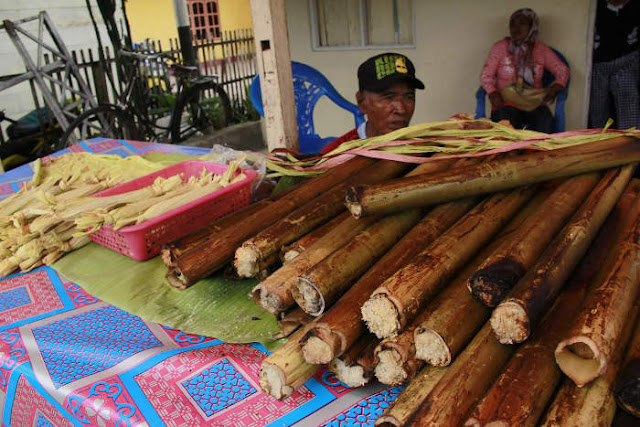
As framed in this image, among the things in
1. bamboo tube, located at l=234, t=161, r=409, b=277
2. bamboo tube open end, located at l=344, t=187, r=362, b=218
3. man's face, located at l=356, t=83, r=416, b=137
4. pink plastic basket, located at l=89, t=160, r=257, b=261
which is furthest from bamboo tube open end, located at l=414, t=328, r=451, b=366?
man's face, located at l=356, t=83, r=416, b=137

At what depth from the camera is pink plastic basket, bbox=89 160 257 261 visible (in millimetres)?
2029

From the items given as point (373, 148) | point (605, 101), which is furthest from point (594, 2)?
point (373, 148)

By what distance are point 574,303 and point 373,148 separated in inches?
45.8

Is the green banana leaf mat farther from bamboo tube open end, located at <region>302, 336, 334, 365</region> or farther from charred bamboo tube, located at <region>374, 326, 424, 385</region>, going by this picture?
charred bamboo tube, located at <region>374, 326, 424, 385</region>

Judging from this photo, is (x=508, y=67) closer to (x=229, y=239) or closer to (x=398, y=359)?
(x=229, y=239)

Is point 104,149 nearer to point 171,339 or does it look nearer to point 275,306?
point 171,339

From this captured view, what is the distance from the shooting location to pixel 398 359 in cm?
115

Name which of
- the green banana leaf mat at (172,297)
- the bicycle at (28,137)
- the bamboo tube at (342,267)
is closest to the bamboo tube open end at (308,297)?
the bamboo tube at (342,267)

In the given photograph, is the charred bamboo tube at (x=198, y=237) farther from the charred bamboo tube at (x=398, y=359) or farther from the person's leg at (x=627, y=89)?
the person's leg at (x=627, y=89)

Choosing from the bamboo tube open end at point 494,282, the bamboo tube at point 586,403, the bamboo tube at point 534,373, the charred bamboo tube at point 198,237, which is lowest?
the bamboo tube at point 586,403

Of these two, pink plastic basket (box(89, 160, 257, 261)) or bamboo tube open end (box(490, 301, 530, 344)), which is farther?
pink plastic basket (box(89, 160, 257, 261))

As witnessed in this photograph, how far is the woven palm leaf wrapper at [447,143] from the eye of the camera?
6.47ft

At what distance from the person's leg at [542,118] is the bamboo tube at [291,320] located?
4.49m

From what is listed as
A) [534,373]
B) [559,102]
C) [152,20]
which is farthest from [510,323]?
[152,20]
